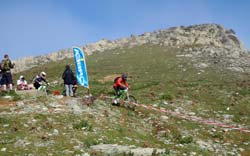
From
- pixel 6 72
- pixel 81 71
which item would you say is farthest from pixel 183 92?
pixel 6 72

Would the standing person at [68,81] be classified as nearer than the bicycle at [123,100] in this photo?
No

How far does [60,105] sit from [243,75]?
111ft

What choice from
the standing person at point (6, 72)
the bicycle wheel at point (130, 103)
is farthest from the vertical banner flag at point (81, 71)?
the standing person at point (6, 72)

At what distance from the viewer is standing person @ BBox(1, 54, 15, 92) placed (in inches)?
1065

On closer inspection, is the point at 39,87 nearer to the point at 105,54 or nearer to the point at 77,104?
the point at 77,104

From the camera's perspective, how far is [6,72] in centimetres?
2767

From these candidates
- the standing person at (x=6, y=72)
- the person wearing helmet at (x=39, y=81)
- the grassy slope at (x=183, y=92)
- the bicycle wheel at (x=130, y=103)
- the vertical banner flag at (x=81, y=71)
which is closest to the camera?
the grassy slope at (x=183, y=92)

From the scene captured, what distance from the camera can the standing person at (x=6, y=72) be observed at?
27039 mm

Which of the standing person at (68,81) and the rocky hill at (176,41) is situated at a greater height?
the rocky hill at (176,41)

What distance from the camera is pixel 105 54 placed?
8300 cm

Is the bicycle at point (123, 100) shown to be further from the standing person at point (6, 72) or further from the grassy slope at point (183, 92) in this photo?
the standing person at point (6, 72)

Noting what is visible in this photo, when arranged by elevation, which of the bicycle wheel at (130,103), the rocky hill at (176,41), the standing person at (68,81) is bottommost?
the bicycle wheel at (130,103)

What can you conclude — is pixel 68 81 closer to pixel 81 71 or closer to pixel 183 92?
pixel 81 71

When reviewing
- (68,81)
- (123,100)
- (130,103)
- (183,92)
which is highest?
(68,81)
